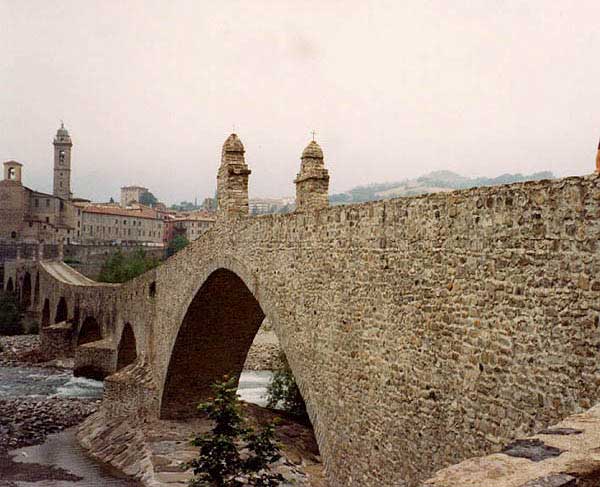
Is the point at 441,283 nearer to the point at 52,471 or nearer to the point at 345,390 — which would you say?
the point at 345,390

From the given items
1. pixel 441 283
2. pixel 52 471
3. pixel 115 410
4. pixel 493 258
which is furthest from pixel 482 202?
pixel 115 410

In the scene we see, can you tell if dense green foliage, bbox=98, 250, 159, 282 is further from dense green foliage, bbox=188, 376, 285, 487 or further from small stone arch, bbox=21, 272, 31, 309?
dense green foliage, bbox=188, 376, 285, 487

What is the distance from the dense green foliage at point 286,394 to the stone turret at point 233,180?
1026 cm

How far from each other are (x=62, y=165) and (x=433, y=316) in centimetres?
9371

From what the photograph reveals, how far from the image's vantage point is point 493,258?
230 inches

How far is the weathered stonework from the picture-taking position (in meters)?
5.11

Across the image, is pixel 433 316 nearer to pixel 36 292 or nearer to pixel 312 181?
pixel 312 181

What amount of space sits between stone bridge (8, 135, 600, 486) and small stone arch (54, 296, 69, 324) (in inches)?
1244

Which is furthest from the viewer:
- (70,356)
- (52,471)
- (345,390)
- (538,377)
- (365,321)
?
(70,356)

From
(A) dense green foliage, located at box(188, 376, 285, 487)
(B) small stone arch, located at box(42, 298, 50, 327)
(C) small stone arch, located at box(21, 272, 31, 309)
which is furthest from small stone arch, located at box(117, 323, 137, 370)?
(C) small stone arch, located at box(21, 272, 31, 309)

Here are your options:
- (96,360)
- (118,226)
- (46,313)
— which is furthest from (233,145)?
(118,226)

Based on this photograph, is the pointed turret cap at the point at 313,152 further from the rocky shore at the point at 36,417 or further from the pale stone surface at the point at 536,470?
the rocky shore at the point at 36,417

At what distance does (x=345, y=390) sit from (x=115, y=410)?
15054mm

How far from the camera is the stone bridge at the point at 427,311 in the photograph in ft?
16.8
